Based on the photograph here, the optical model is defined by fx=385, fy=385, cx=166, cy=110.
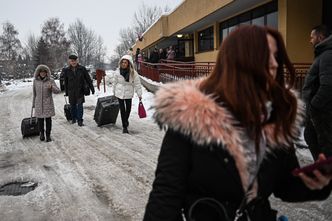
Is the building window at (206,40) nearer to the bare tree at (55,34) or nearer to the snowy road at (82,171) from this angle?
the snowy road at (82,171)

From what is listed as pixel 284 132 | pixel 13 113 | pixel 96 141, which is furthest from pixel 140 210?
pixel 13 113

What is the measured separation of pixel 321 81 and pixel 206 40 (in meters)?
19.2

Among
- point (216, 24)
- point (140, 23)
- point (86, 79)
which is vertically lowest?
point (86, 79)

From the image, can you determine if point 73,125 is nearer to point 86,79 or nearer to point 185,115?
point 86,79

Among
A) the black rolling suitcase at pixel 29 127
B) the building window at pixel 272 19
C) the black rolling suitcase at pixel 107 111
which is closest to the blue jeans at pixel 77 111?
the black rolling suitcase at pixel 107 111

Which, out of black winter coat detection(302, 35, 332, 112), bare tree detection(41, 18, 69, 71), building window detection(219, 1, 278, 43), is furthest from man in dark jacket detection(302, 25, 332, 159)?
bare tree detection(41, 18, 69, 71)

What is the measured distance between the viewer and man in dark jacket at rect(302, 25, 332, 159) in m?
3.97

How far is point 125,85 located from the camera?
9.00 metres

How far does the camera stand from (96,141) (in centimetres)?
796

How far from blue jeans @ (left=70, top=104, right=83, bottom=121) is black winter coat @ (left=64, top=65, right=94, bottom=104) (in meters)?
0.13

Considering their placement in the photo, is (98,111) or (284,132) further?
(98,111)

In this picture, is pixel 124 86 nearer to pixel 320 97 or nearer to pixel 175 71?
pixel 320 97

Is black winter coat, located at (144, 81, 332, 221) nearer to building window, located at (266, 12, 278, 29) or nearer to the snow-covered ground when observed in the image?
the snow-covered ground

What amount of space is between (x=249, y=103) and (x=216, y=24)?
19.3 metres
